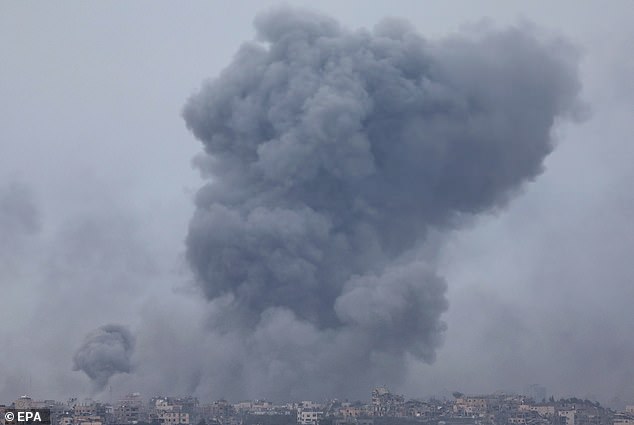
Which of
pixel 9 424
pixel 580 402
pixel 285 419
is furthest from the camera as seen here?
pixel 580 402

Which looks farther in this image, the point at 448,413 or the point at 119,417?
the point at 448,413

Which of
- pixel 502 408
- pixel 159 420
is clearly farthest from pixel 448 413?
pixel 159 420

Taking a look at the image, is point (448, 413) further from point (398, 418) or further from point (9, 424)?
point (9, 424)

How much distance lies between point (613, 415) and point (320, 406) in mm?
18167

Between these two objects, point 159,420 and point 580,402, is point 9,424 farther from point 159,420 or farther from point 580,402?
point 580,402

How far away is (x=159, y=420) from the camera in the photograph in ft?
265

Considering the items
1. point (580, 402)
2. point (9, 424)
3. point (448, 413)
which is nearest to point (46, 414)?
point (9, 424)

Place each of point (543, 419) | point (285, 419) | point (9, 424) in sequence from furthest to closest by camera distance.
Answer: point (543, 419)
point (285, 419)
point (9, 424)

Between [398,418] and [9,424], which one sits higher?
[398,418]

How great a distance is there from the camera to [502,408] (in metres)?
90.7

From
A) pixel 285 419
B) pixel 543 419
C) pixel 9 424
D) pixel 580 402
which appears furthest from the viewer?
pixel 580 402

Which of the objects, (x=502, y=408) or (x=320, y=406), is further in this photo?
(x=502, y=408)

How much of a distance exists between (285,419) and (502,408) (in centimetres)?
1609

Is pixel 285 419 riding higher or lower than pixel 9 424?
higher
